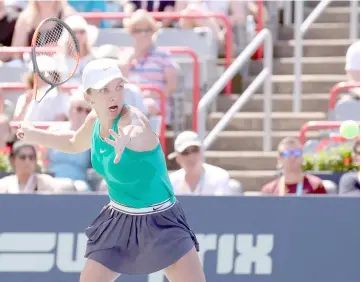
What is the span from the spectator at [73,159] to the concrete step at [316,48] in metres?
2.99

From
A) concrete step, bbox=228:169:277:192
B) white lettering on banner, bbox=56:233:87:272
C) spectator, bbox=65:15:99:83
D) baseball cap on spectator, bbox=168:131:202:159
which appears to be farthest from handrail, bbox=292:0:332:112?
white lettering on banner, bbox=56:233:87:272

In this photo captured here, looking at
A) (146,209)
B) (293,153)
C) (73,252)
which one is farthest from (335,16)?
(146,209)

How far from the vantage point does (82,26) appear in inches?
387

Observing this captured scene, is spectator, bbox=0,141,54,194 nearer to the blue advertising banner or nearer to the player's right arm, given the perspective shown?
the blue advertising banner

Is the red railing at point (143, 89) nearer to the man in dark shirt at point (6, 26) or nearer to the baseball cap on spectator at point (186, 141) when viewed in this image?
the baseball cap on spectator at point (186, 141)

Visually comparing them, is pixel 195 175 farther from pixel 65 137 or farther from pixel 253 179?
pixel 65 137

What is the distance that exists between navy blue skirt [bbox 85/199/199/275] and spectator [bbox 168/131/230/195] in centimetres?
237

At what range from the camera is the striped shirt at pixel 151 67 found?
388 inches

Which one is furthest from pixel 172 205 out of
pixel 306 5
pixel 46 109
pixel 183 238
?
pixel 306 5

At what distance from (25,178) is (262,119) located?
2.99 metres

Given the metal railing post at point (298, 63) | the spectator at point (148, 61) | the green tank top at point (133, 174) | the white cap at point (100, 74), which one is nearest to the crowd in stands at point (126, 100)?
the spectator at point (148, 61)

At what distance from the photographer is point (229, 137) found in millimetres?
10750

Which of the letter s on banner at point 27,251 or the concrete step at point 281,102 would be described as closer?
the letter s on banner at point 27,251

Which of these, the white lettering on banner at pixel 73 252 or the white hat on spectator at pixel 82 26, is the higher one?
the white hat on spectator at pixel 82 26
